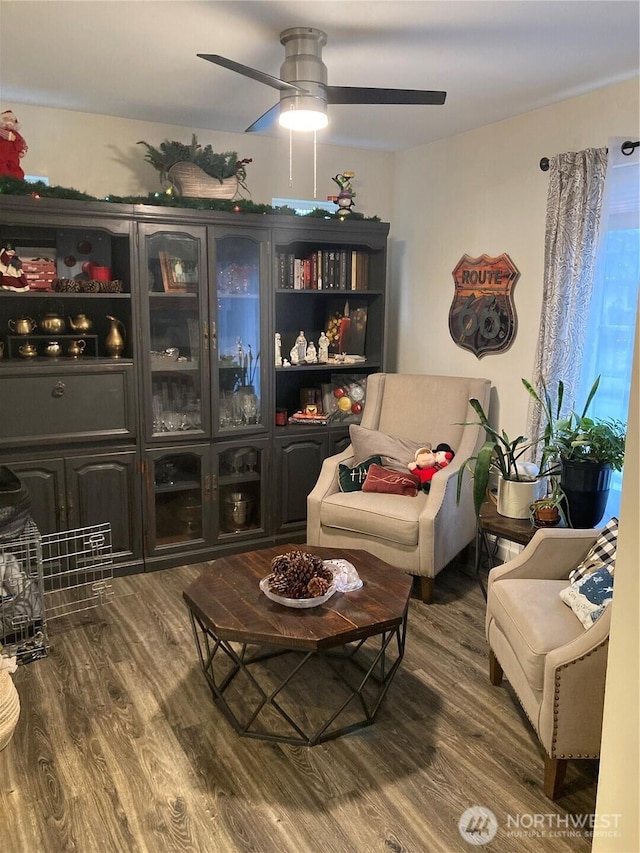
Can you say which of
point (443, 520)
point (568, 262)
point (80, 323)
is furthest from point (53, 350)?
point (568, 262)

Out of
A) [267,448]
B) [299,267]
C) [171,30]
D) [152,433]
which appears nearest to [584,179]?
Answer: [299,267]

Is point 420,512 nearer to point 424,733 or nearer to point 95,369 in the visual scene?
point 424,733

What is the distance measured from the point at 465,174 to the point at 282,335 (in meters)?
1.50

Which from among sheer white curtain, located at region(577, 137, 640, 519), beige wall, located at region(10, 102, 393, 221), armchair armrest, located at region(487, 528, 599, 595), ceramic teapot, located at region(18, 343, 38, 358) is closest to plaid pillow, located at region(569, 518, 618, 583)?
armchair armrest, located at region(487, 528, 599, 595)

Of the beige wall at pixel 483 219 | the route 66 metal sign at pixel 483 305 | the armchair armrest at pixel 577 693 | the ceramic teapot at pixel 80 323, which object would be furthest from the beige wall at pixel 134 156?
the armchair armrest at pixel 577 693

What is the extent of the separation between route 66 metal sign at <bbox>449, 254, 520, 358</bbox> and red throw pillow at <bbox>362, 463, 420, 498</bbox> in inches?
36.5

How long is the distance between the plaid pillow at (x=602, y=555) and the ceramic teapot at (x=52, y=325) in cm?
276

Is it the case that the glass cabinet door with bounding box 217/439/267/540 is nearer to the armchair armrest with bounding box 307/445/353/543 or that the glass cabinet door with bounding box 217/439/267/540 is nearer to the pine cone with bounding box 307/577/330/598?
the armchair armrest with bounding box 307/445/353/543

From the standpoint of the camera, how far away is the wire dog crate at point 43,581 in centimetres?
289

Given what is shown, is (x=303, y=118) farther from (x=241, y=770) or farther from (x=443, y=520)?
(x=241, y=770)

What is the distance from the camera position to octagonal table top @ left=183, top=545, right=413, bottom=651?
2.20m

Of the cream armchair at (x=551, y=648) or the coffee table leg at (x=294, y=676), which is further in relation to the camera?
the coffee table leg at (x=294, y=676)

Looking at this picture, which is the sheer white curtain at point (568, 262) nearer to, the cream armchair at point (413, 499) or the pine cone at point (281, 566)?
the cream armchair at point (413, 499)

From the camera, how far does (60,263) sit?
3.75m
